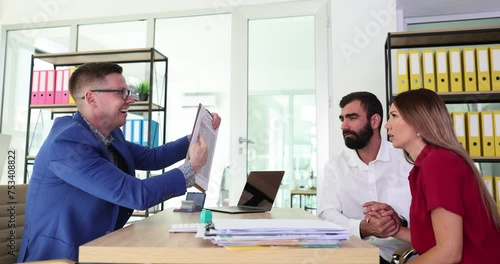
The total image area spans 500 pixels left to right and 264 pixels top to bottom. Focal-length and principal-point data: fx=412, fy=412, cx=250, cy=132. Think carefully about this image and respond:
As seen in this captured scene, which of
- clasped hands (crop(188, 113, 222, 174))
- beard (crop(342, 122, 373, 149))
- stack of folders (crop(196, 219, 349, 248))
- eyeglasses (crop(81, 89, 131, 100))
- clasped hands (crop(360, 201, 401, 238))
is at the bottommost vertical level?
clasped hands (crop(360, 201, 401, 238))

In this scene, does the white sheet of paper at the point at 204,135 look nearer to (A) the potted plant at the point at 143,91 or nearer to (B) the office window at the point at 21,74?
(A) the potted plant at the point at 143,91

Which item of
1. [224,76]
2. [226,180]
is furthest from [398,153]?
[224,76]

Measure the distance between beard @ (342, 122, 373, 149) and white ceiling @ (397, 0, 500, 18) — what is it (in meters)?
1.81

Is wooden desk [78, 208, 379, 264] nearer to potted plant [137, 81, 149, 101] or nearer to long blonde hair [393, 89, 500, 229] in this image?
Result: long blonde hair [393, 89, 500, 229]

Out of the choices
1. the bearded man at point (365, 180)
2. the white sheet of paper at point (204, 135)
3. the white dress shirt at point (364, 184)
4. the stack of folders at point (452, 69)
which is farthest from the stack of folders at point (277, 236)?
the stack of folders at point (452, 69)

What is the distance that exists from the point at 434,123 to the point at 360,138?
28.7 inches

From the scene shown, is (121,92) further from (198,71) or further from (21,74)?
(21,74)

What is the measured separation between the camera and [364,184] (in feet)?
6.17

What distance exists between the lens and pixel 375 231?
4.83ft

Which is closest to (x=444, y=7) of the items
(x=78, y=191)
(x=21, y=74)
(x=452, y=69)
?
(x=452, y=69)

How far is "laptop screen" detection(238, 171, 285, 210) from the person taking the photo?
1.67 metres

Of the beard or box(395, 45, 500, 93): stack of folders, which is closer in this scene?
the beard

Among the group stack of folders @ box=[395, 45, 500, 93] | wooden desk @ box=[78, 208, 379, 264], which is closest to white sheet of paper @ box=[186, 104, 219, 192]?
wooden desk @ box=[78, 208, 379, 264]

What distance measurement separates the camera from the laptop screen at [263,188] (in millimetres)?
1668
